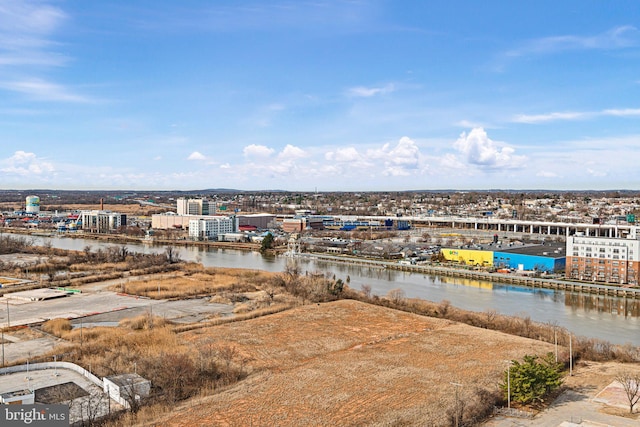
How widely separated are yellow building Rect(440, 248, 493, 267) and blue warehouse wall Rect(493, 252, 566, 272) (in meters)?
0.14

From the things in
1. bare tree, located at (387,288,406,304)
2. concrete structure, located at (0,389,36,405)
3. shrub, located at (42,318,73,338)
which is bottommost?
shrub, located at (42,318,73,338)

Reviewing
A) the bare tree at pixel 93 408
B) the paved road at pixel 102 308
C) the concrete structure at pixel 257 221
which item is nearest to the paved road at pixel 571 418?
the bare tree at pixel 93 408

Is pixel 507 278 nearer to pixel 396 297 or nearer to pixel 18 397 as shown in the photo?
pixel 396 297

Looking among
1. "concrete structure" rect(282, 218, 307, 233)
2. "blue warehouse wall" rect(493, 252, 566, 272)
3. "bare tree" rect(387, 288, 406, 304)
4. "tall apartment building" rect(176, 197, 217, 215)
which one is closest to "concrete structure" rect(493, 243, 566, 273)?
"blue warehouse wall" rect(493, 252, 566, 272)

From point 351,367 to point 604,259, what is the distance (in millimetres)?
6391

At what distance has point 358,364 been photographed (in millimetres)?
4461

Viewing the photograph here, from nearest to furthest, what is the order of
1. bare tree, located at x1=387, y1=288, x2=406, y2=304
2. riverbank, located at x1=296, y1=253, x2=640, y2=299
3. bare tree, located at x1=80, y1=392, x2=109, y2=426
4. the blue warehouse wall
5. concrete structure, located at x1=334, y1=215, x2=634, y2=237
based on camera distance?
bare tree, located at x1=80, y1=392, x2=109, y2=426
bare tree, located at x1=387, y1=288, x2=406, y2=304
riverbank, located at x1=296, y1=253, x2=640, y2=299
the blue warehouse wall
concrete structure, located at x1=334, y1=215, x2=634, y2=237

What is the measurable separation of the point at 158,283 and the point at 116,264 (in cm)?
256

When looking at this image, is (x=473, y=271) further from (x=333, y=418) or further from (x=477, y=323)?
(x=333, y=418)

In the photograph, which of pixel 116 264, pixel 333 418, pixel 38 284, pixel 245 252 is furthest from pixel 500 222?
pixel 333 418

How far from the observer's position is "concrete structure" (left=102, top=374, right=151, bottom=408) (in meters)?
3.52

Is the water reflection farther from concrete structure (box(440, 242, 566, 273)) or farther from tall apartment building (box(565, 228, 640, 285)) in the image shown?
concrete structure (box(440, 242, 566, 273))

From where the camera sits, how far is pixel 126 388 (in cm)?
359

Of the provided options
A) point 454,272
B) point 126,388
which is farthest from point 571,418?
point 454,272
